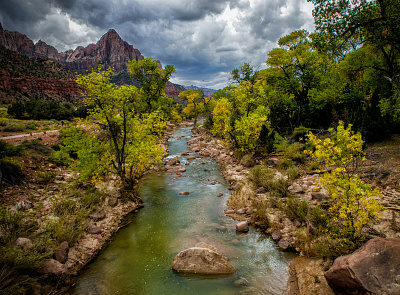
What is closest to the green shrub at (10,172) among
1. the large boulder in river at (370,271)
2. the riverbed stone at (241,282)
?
the riverbed stone at (241,282)

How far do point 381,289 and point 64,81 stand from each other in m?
109

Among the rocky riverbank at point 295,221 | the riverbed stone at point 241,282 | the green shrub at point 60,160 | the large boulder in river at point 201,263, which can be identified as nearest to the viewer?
the rocky riverbank at point 295,221

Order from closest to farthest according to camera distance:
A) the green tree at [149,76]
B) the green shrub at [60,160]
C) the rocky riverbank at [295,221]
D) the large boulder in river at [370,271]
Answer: the large boulder in river at [370,271] < the rocky riverbank at [295,221] < the green shrub at [60,160] < the green tree at [149,76]

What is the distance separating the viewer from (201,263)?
7207 mm

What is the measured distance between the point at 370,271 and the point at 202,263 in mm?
4862

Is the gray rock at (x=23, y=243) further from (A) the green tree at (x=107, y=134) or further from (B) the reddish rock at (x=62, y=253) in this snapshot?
(A) the green tree at (x=107, y=134)

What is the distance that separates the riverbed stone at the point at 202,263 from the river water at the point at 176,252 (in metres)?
0.21

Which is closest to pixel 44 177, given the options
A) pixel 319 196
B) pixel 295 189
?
pixel 295 189

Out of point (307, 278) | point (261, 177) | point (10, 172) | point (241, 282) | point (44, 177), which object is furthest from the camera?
point (261, 177)

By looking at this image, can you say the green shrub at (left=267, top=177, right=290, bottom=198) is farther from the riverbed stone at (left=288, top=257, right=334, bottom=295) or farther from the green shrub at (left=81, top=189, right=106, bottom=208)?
the green shrub at (left=81, top=189, right=106, bottom=208)

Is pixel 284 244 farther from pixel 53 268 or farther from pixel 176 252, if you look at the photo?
pixel 53 268

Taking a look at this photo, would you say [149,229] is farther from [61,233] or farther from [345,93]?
[345,93]

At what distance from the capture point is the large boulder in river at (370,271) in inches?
184

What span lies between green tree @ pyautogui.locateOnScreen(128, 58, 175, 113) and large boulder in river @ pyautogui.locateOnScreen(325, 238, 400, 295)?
26225mm
